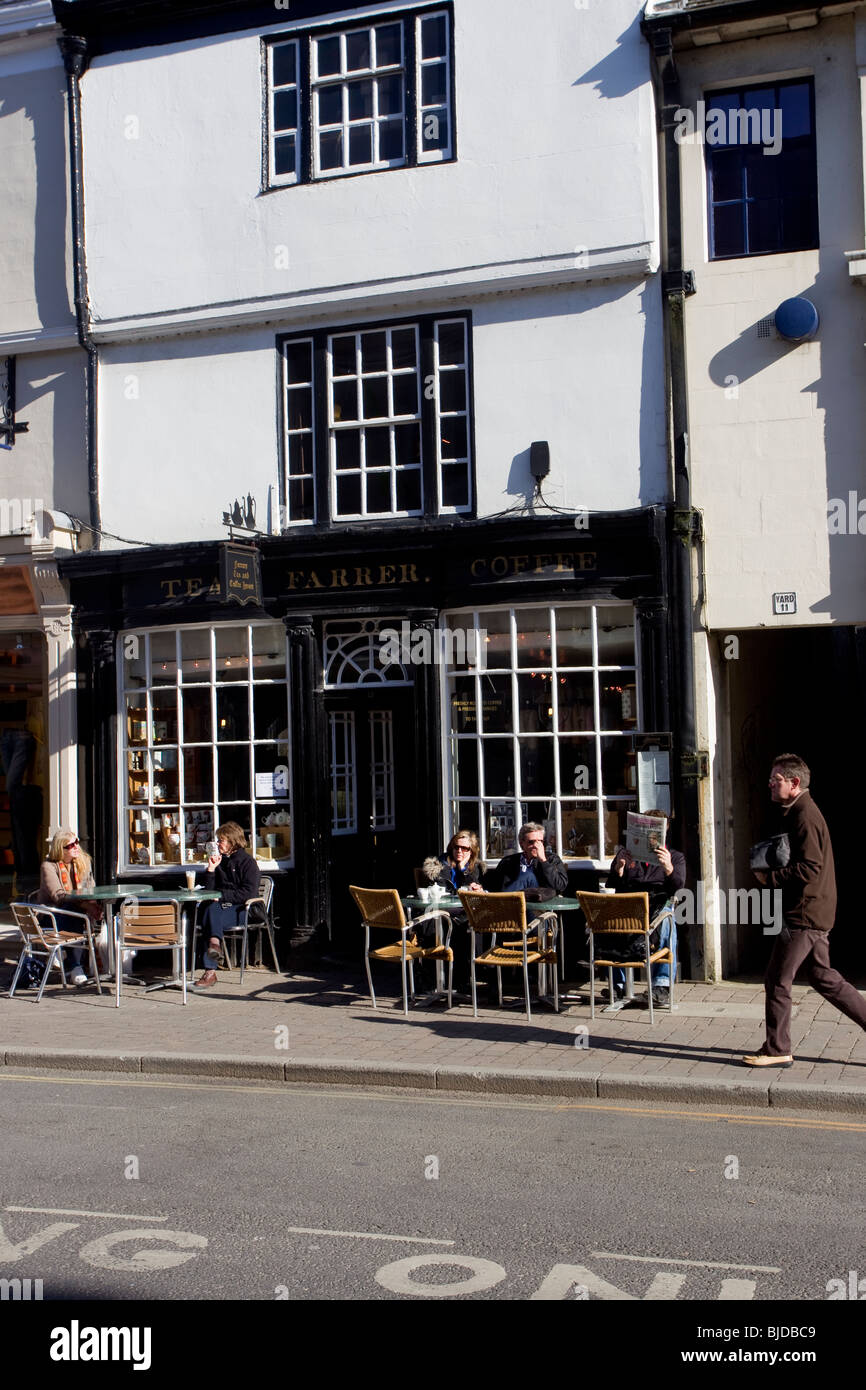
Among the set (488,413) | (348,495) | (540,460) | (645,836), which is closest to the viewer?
(645,836)

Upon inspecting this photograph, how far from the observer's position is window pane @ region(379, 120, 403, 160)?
40.8 ft

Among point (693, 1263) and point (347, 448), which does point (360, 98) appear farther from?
point (693, 1263)

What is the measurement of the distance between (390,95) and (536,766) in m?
6.53

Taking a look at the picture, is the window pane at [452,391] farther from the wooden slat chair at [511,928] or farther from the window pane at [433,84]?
the wooden slat chair at [511,928]

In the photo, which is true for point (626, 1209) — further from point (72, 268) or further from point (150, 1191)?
point (72, 268)

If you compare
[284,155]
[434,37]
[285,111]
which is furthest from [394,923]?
[434,37]

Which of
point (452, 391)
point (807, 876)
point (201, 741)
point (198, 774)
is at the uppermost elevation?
Answer: point (452, 391)

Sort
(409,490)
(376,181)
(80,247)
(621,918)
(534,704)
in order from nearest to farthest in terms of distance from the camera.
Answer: (621,918), (534,704), (376,181), (409,490), (80,247)

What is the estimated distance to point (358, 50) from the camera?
41.1ft

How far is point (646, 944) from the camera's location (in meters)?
9.52

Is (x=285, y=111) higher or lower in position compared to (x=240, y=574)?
higher

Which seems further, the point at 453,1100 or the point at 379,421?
the point at 379,421

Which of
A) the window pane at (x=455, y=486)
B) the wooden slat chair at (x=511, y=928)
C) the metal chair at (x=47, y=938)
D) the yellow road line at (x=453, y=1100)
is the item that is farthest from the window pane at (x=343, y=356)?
the yellow road line at (x=453, y=1100)

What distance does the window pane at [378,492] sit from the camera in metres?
12.5
